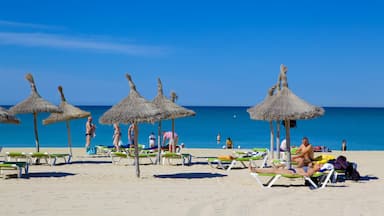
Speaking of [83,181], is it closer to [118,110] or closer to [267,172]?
[118,110]

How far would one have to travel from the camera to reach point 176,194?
8867mm

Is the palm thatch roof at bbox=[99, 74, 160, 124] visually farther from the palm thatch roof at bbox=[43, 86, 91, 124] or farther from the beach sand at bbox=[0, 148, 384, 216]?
the palm thatch roof at bbox=[43, 86, 91, 124]

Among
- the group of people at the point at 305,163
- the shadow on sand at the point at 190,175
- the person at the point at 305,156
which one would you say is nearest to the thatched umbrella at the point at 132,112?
the shadow on sand at the point at 190,175

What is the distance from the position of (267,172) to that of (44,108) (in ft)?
22.9

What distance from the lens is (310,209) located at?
764 cm

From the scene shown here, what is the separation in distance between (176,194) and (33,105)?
6986 millimetres

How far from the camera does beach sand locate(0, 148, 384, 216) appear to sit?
24.8 ft

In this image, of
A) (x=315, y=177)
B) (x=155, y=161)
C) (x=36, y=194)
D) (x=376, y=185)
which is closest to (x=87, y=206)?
(x=36, y=194)

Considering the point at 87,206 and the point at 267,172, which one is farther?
the point at 267,172

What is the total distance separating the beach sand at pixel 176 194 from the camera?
24.8ft

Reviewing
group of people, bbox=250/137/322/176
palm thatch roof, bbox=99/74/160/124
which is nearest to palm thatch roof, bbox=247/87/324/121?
group of people, bbox=250/137/322/176

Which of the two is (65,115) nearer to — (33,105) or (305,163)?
(33,105)

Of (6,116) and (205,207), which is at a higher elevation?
(6,116)

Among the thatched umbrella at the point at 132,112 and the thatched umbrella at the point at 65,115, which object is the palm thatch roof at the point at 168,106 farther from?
the thatched umbrella at the point at 65,115
